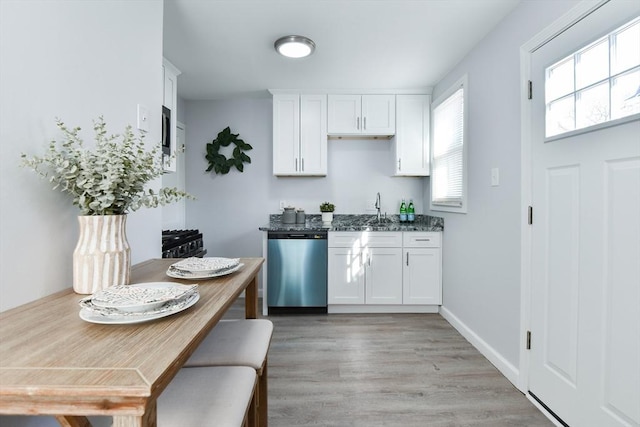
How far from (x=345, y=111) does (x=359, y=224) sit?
1.30 m

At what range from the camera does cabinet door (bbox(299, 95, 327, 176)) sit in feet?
11.8

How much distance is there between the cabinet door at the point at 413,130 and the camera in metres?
3.59

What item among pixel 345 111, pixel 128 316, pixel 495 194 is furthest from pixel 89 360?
pixel 345 111

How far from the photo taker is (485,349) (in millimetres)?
2412

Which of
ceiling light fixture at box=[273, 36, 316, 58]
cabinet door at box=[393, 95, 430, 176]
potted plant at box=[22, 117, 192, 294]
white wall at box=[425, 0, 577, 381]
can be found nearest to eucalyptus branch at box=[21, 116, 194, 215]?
potted plant at box=[22, 117, 192, 294]

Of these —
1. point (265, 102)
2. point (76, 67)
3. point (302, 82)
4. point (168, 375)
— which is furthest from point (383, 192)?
point (168, 375)

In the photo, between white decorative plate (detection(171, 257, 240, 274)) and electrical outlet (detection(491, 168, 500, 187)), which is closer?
white decorative plate (detection(171, 257, 240, 274))

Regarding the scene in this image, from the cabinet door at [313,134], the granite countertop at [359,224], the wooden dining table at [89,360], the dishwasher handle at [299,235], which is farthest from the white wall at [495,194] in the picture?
the wooden dining table at [89,360]

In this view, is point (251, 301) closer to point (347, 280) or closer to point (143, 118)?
point (143, 118)

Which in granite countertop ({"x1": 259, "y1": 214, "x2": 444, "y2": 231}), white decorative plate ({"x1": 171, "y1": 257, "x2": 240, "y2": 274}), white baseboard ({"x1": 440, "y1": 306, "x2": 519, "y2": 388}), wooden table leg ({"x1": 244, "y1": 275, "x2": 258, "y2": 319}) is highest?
granite countertop ({"x1": 259, "y1": 214, "x2": 444, "y2": 231})

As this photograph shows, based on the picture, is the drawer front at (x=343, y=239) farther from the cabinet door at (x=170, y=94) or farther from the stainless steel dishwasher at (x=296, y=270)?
the cabinet door at (x=170, y=94)

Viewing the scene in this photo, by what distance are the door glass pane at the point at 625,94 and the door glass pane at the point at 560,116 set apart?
9.1 inches

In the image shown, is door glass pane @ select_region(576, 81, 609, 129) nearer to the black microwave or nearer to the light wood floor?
the light wood floor

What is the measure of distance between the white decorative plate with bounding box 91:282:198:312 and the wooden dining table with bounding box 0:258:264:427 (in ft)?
0.13
